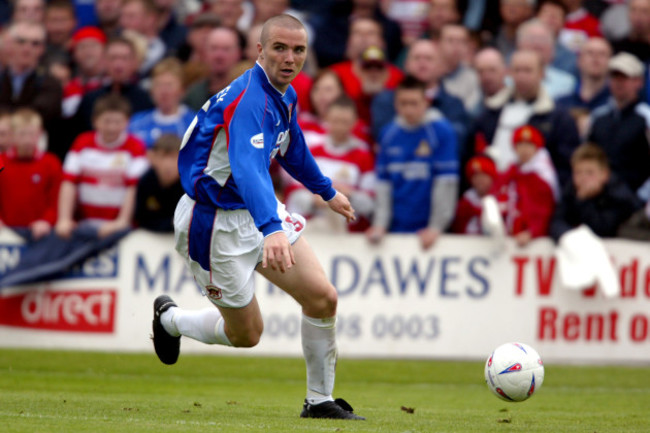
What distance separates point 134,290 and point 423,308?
125 inches

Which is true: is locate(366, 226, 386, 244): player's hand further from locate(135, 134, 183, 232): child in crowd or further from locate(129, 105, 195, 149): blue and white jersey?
locate(129, 105, 195, 149): blue and white jersey

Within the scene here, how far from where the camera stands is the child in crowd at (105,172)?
40.8ft

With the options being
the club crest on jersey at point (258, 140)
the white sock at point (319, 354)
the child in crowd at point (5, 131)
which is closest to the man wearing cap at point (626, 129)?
the white sock at point (319, 354)

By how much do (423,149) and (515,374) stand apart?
16.9ft

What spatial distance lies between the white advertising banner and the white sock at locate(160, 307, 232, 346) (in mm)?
3993

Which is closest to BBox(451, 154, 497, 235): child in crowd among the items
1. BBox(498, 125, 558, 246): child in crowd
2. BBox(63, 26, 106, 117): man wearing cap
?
BBox(498, 125, 558, 246): child in crowd

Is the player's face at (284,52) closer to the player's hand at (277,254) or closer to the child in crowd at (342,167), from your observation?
the player's hand at (277,254)

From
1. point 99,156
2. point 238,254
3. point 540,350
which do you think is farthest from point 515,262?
point 238,254

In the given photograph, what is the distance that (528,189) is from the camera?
12.2 m

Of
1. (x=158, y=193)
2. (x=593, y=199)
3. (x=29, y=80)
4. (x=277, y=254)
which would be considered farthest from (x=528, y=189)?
(x=277, y=254)

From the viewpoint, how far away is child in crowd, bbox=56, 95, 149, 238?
490 inches

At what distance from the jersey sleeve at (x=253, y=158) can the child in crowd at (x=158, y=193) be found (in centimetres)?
553

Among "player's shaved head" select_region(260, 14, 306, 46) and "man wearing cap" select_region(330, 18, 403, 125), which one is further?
"man wearing cap" select_region(330, 18, 403, 125)

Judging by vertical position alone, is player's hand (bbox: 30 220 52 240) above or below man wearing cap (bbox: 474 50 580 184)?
below
